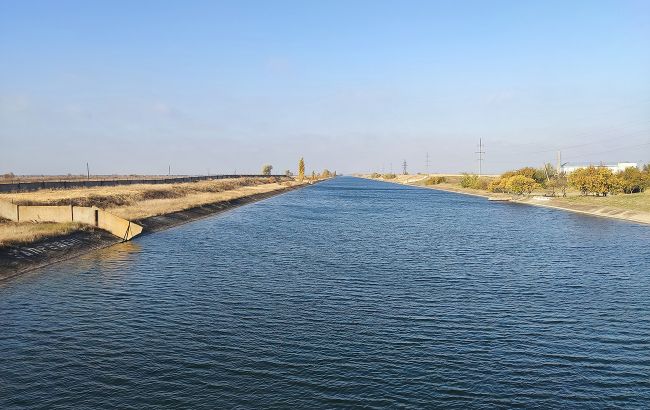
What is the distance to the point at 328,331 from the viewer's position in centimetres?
2225

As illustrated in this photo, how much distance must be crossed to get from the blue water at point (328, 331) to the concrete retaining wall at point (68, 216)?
10791 mm

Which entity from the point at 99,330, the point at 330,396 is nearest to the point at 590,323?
the point at 330,396

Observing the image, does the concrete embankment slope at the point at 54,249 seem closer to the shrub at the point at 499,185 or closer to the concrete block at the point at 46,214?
the concrete block at the point at 46,214

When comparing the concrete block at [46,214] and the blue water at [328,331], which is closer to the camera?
the blue water at [328,331]

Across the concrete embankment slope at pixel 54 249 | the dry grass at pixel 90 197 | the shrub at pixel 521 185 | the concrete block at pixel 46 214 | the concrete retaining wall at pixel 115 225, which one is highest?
the shrub at pixel 521 185

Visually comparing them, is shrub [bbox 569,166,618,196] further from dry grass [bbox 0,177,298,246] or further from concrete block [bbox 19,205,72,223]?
concrete block [bbox 19,205,72,223]

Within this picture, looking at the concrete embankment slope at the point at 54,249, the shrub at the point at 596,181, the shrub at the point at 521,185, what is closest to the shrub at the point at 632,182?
the shrub at the point at 596,181

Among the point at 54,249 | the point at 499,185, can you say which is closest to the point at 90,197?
the point at 54,249

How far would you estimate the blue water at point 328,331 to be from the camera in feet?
52.7

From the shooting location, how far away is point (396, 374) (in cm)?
1752

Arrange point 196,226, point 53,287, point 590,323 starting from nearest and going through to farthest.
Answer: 1. point 590,323
2. point 53,287
3. point 196,226

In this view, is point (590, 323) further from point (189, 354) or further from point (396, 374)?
point (189, 354)

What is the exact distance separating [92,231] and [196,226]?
18.7m

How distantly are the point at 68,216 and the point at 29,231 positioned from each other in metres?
8.38
